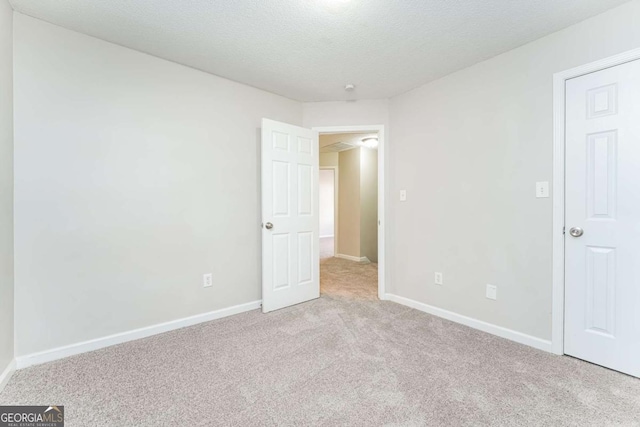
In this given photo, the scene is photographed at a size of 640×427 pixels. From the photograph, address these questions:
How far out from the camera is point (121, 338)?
2.24 metres

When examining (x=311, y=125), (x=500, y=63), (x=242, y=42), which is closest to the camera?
(x=242, y=42)

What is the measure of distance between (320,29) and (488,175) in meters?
1.80

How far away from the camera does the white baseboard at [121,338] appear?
6.32 ft

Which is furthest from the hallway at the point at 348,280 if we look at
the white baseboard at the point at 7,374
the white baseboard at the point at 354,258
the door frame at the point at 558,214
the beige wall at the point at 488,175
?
the white baseboard at the point at 7,374

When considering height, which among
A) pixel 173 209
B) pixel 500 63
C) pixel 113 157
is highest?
pixel 500 63

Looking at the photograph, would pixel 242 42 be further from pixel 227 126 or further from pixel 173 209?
pixel 173 209

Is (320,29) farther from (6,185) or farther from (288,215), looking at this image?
(6,185)

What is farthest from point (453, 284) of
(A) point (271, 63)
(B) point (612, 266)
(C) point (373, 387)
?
(A) point (271, 63)

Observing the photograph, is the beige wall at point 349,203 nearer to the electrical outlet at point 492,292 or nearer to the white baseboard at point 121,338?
the white baseboard at point 121,338

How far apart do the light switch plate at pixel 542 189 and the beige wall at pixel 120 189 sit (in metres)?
2.52

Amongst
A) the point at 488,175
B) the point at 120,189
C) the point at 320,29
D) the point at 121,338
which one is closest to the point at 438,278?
the point at 488,175

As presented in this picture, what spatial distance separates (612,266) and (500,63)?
171cm

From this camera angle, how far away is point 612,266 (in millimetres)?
1868

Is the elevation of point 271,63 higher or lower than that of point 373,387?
higher
